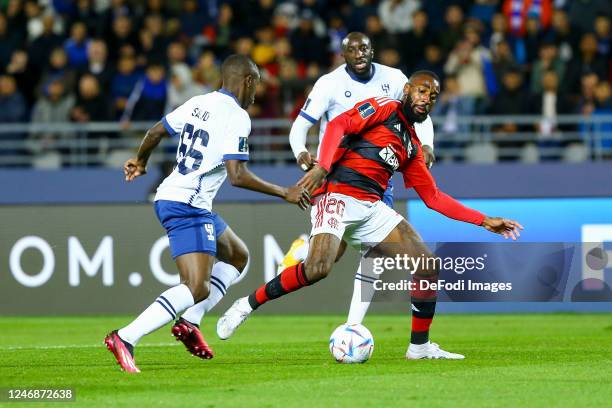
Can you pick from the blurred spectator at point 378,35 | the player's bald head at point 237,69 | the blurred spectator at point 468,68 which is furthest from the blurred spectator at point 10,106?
the player's bald head at point 237,69

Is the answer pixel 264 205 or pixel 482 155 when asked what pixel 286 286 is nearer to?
pixel 264 205

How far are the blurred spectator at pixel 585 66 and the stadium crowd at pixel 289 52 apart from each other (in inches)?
0.6

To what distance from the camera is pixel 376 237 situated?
9305mm

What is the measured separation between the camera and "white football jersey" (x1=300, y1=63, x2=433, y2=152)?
1057 centimetres

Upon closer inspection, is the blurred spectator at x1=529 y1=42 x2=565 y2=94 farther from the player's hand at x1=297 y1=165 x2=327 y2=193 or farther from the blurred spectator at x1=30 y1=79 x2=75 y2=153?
the player's hand at x1=297 y1=165 x2=327 y2=193

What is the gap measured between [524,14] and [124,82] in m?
5.98

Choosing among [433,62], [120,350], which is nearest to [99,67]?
[433,62]

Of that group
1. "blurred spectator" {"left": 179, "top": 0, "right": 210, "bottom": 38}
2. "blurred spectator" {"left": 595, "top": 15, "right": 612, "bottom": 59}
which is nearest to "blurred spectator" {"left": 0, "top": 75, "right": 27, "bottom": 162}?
"blurred spectator" {"left": 179, "top": 0, "right": 210, "bottom": 38}

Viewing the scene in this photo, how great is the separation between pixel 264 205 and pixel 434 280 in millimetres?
6329

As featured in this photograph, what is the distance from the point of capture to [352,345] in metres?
8.81

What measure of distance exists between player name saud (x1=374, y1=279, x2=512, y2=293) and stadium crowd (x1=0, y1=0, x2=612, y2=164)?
4.14 meters

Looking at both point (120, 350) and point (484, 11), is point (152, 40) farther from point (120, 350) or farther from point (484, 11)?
point (120, 350)

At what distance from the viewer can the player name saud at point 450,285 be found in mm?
9094

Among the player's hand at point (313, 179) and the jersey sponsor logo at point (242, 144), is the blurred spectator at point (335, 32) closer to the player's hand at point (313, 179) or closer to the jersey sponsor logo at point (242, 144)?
the player's hand at point (313, 179)
